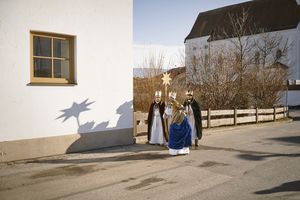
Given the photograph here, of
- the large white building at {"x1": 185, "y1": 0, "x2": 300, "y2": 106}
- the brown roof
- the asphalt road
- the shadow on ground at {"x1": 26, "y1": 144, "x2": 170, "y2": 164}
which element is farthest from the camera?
the brown roof

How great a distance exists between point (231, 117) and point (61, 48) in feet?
32.3

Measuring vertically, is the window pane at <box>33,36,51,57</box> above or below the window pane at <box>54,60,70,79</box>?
above

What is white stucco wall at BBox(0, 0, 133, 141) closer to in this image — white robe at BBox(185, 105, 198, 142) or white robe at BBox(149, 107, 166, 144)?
white robe at BBox(149, 107, 166, 144)

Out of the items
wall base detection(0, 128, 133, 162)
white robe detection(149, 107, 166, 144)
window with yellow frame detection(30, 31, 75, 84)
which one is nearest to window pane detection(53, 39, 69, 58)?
window with yellow frame detection(30, 31, 75, 84)

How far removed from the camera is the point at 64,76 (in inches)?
369

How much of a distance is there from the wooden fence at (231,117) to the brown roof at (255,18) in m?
22.0

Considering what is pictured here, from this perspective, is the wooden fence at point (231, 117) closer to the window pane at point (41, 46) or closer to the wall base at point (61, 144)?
the wall base at point (61, 144)

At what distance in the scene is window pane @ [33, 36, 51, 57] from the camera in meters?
8.68

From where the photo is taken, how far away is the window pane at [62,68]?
30.3ft

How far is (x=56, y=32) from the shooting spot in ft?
29.0

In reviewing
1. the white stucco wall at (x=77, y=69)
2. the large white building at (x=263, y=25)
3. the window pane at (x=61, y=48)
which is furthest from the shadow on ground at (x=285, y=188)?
the large white building at (x=263, y=25)

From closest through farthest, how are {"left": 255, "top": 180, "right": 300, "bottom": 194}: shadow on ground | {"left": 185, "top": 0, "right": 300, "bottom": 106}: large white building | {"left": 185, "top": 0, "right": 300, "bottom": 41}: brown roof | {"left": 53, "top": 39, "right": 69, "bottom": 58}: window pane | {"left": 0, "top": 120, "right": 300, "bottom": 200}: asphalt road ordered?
{"left": 0, "top": 120, "right": 300, "bottom": 200}: asphalt road
{"left": 255, "top": 180, "right": 300, "bottom": 194}: shadow on ground
{"left": 53, "top": 39, "right": 69, "bottom": 58}: window pane
{"left": 185, "top": 0, "right": 300, "bottom": 106}: large white building
{"left": 185, "top": 0, "right": 300, "bottom": 41}: brown roof

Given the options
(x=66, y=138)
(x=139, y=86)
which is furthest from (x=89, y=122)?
(x=139, y=86)

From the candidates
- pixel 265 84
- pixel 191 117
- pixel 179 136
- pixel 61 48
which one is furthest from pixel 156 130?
pixel 265 84
